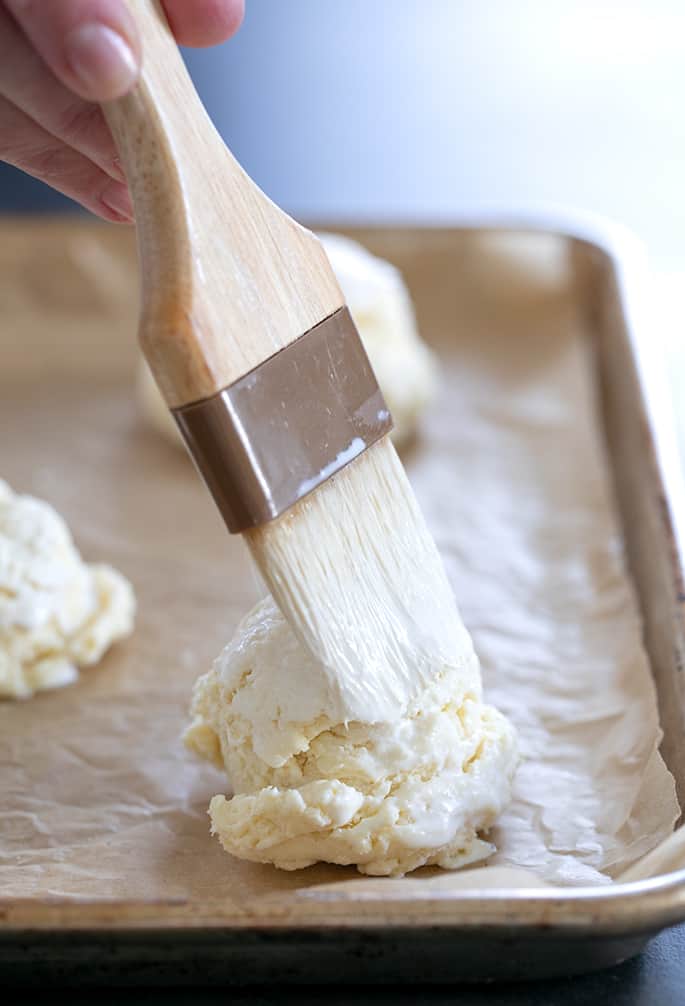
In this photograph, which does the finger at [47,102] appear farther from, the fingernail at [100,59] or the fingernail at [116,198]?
the fingernail at [100,59]

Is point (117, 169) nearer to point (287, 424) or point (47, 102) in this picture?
point (47, 102)

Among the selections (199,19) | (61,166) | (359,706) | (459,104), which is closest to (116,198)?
(61,166)

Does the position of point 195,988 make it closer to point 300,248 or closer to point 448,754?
point 448,754

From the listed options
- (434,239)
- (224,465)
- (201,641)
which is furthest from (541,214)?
(224,465)

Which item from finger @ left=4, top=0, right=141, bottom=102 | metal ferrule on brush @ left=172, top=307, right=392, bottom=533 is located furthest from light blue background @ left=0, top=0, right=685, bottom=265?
finger @ left=4, top=0, right=141, bottom=102

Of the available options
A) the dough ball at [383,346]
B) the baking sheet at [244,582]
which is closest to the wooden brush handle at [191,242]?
the baking sheet at [244,582]

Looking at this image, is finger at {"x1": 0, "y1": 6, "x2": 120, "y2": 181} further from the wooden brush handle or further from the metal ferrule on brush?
the metal ferrule on brush
